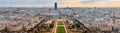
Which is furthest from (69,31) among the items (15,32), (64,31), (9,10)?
(9,10)

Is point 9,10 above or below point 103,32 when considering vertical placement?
below

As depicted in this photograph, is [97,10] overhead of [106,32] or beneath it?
beneath

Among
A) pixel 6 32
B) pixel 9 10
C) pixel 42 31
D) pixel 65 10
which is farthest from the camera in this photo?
pixel 65 10

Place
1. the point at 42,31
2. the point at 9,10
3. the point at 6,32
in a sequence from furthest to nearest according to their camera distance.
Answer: the point at 9,10 < the point at 42,31 < the point at 6,32

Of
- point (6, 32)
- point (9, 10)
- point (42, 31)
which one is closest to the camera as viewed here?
point (6, 32)

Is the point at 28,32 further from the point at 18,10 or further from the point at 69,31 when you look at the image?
the point at 18,10

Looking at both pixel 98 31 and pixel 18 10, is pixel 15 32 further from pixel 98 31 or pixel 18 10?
pixel 18 10

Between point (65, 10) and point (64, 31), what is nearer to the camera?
point (64, 31)

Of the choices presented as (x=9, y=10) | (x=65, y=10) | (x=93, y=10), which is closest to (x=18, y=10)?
(x=9, y=10)

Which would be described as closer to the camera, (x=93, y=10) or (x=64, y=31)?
(x=64, y=31)
